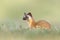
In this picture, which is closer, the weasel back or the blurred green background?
the blurred green background

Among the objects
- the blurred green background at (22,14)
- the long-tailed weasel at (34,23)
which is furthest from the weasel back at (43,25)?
the blurred green background at (22,14)

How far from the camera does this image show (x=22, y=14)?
3355mm

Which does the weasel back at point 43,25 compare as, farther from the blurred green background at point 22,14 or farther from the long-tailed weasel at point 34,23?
the blurred green background at point 22,14

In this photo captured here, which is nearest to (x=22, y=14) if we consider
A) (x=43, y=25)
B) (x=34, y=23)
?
(x=34, y=23)

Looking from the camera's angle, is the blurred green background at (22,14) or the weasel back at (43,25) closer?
the blurred green background at (22,14)

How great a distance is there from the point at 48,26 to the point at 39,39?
295 mm

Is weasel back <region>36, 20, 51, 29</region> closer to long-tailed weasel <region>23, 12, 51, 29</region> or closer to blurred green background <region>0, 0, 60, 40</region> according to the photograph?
long-tailed weasel <region>23, 12, 51, 29</region>

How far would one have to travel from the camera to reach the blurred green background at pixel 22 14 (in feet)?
9.03

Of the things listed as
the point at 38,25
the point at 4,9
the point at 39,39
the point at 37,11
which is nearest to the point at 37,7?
the point at 37,11

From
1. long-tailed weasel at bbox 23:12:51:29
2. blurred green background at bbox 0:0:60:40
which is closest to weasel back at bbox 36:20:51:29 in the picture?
long-tailed weasel at bbox 23:12:51:29

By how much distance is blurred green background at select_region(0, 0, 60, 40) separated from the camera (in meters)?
2.75

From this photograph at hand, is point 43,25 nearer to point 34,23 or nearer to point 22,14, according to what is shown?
point 34,23

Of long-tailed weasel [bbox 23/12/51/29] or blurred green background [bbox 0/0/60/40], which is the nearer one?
blurred green background [bbox 0/0/60/40]

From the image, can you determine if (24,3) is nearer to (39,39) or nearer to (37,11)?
(37,11)
